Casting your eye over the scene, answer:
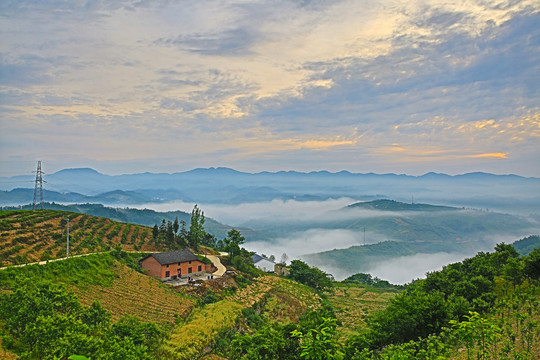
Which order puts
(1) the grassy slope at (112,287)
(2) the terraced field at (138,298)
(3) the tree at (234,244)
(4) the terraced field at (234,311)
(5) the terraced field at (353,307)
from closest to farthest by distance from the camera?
(4) the terraced field at (234,311) < (1) the grassy slope at (112,287) < (2) the terraced field at (138,298) < (5) the terraced field at (353,307) < (3) the tree at (234,244)

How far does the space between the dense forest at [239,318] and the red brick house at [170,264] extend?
1374mm

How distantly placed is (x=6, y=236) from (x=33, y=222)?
5.90 m

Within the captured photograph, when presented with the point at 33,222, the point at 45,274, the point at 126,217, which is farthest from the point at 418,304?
the point at 126,217

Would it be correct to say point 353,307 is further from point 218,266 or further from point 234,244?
point 234,244

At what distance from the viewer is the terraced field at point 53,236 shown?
2778 cm

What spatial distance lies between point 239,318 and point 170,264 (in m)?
14.5

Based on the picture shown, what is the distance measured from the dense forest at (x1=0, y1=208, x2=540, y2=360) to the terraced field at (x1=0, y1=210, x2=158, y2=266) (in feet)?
10.9

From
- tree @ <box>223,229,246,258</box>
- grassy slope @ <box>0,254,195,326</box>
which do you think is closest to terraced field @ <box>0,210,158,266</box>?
grassy slope @ <box>0,254,195,326</box>

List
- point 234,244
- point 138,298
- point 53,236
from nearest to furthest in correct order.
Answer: point 138,298, point 53,236, point 234,244

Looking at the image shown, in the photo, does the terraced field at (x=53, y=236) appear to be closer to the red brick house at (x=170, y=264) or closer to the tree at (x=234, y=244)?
the red brick house at (x=170, y=264)

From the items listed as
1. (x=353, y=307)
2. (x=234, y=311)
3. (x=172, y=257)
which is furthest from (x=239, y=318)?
(x=353, y=307)

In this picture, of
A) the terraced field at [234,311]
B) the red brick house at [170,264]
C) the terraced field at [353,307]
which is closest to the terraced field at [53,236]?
the red brick house at [170,264]

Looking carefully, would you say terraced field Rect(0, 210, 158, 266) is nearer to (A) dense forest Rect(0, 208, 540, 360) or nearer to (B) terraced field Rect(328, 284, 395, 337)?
(A) dense forest Rect(0, 208, 540, 360)

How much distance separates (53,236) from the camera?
33469mm
